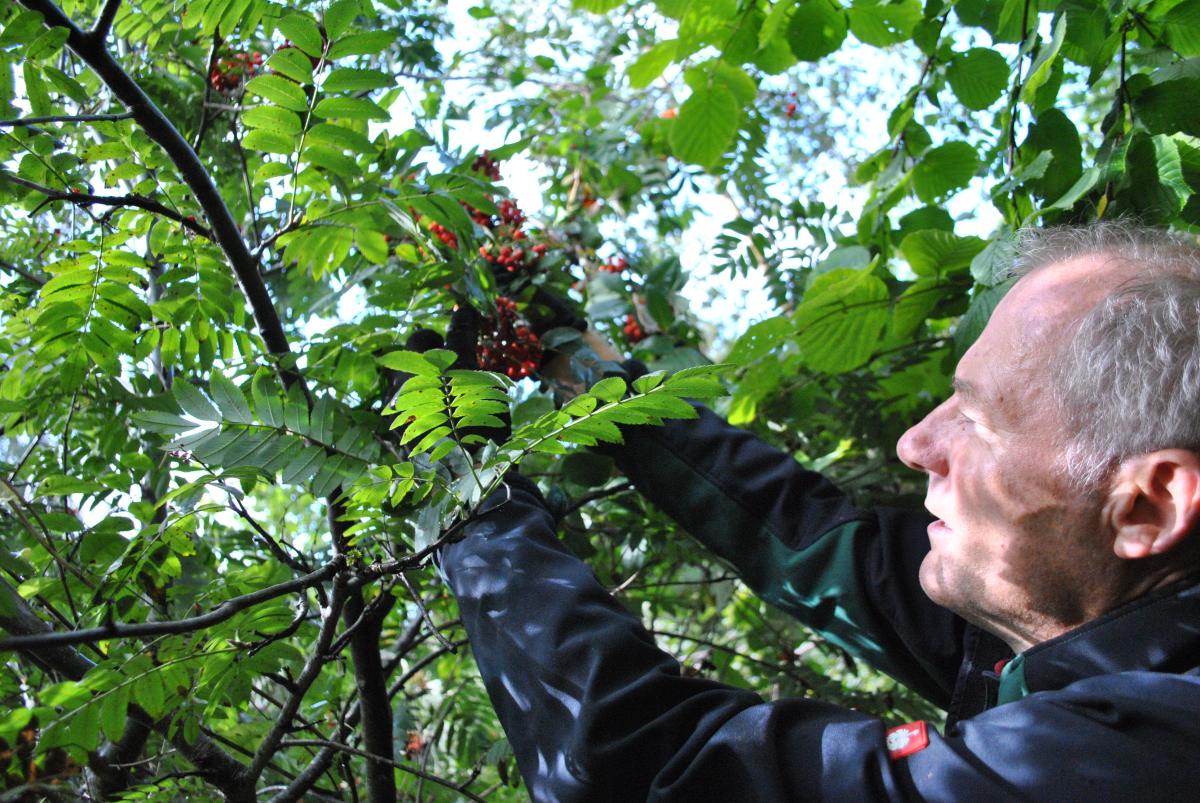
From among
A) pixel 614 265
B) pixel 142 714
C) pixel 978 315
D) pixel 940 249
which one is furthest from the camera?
pixel 614 265

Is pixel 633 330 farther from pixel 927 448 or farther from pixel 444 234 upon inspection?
pixel 927 448

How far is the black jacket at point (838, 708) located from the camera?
1.02 m

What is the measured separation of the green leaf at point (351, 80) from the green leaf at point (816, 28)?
1127 mm

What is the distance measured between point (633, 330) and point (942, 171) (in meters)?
0.88

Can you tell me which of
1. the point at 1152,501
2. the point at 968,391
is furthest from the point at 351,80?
the point at 1152,501

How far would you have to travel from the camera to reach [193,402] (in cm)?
135

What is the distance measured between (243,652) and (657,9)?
5.33 feet

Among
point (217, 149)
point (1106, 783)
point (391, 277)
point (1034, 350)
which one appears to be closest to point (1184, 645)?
point (1106, 783)

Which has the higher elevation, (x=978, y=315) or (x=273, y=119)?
(x=273, y=119)

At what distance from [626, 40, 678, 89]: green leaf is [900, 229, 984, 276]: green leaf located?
0.71 metres

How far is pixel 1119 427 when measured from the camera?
1272 mm

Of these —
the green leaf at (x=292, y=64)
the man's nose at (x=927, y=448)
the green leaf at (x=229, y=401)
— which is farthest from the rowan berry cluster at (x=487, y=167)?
the man's nose at (x=927, y=448)

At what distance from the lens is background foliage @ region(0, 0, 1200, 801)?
1270 mm

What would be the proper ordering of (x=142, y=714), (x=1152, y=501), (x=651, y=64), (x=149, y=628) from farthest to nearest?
(x=651, y=64) < (x=142, y=714) < (x=1152, y=501) < (x=149, y=628)
